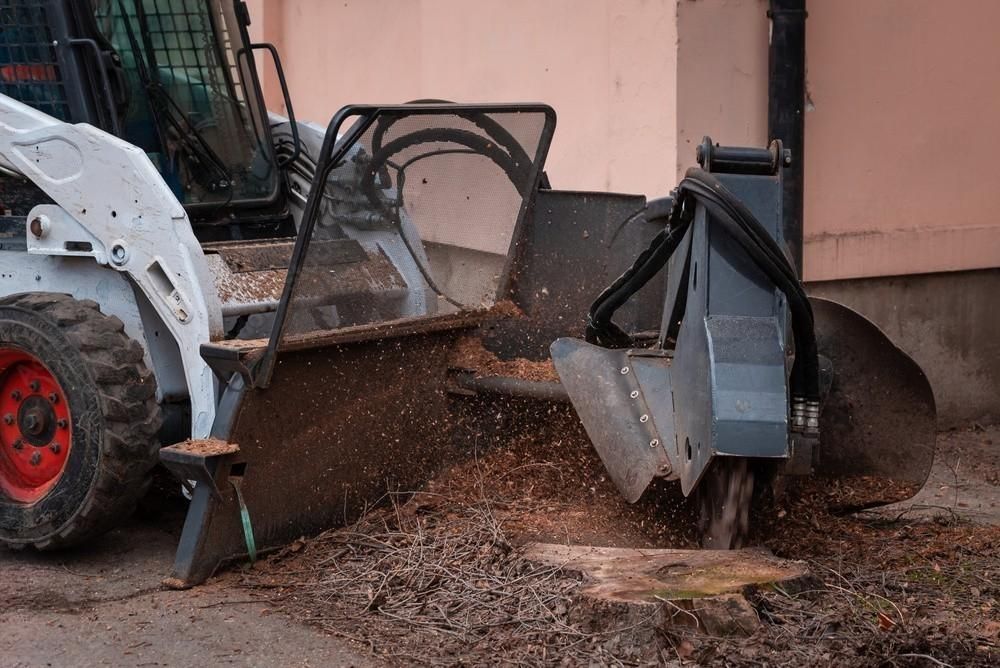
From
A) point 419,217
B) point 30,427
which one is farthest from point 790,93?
point 30,427

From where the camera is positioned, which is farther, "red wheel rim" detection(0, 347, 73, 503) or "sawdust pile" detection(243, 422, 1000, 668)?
"red wheel rim" detection(0, 347, 73, 503)

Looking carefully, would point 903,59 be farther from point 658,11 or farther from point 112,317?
point 112,317

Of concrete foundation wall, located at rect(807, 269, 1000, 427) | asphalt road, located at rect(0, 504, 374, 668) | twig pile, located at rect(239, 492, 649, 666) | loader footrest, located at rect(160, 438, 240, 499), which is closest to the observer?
twig pile, located at rect(239, 492, 649, 666)

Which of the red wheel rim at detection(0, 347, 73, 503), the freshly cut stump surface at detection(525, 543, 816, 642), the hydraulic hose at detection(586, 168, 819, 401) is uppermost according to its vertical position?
the hydraulic hose at detection(586, 168, 819, 401)

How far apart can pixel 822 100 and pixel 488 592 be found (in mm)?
3928

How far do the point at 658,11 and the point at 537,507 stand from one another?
289cm

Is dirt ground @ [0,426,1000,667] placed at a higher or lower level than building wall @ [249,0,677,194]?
lower

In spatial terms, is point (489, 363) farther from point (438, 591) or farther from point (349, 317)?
point (438, 591)

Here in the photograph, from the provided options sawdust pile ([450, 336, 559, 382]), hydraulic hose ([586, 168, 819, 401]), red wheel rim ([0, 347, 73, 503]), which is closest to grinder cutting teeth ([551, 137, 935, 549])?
hydraulic hose ([586, 168, 819, 401])

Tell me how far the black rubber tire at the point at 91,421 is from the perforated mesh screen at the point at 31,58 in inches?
36.0

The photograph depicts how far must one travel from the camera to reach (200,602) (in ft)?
14.0

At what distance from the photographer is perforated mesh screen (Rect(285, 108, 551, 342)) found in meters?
4.66

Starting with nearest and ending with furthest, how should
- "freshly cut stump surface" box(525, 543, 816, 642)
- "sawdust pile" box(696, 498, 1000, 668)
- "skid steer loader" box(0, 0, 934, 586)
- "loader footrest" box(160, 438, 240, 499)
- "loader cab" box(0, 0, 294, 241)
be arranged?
"sawdust pile" box(696, 498, 1000, 668), "freshly cut stump surface" box(525, 543, 816, 642), "skid steer loader" box(0, 0, 934, 586), "loader footrest" box(160, 438, 240, 499), "loader cab" box(0, 0, 294, 241)

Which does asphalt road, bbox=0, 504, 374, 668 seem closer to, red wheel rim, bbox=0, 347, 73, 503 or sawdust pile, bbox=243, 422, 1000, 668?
sawdust pile, bbox=243, 422, 1000, 668
